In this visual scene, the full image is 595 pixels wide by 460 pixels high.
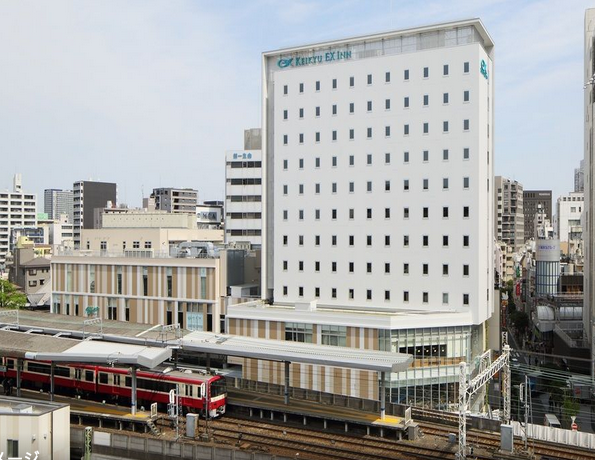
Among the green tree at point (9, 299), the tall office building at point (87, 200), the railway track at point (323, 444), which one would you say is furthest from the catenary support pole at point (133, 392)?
the tall office building at point (87, 200)

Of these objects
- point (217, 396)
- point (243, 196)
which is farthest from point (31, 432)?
point (243, 196)

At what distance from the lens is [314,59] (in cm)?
4625

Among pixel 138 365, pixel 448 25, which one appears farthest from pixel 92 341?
pixel 448 25

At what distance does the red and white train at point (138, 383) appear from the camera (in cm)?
3069

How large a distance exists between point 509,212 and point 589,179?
281ft

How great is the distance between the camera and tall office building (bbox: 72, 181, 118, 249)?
130 metres

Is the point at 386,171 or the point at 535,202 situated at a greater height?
the point at 535,202

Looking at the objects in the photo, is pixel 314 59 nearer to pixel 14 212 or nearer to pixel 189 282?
pixel 189 282

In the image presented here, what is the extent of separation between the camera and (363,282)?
43.4 m

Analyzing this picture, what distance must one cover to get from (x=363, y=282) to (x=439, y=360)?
7.52 meters

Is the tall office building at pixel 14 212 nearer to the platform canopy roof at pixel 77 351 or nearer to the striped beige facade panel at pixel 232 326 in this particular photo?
the striped beige facade panel at pixel 232 326

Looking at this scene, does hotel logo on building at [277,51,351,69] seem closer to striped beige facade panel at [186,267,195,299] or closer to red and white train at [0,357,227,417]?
striped beige facade panel at [186,267,195,299]

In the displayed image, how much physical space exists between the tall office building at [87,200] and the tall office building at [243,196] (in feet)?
236

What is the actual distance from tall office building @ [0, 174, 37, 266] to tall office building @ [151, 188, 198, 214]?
26397 millimetres
